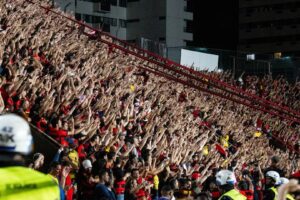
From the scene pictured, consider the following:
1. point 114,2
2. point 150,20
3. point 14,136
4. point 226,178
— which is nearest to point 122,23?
point 114,2

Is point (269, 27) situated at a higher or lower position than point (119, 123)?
higher

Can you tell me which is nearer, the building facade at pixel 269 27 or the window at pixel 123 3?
the window at pixel 123 3

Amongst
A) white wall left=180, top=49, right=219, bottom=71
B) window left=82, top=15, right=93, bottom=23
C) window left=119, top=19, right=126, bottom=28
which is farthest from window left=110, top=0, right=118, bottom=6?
white wall left=180, top=49, right=219, bottom=71

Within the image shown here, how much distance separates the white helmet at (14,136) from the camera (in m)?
3.12

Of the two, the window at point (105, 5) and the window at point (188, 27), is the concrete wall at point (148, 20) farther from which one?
the window at point (105, 5)

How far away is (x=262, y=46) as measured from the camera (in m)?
84.8

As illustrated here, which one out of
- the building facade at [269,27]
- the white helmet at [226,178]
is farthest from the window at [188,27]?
the white helmet at [226,178]

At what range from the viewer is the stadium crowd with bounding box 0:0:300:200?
36.3ft

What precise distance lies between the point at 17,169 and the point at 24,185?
0.28 feet

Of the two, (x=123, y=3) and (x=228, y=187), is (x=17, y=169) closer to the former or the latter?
(x=228, y=187)

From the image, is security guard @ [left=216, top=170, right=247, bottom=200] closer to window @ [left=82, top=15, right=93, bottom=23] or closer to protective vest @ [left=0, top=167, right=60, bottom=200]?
protective vest @ [left=0, top=167, right=60, bottom=200]

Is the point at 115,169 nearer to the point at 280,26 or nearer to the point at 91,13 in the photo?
the point at 91,13

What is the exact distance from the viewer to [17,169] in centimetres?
311

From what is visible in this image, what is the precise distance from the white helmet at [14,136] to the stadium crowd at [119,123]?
12.8 feet
